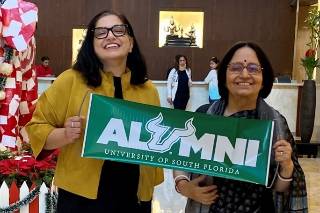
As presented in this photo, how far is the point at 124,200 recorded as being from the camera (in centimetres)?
195

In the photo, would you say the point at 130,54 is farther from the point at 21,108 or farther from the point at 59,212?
the point at 21,108

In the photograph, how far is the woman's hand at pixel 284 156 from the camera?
171 cm

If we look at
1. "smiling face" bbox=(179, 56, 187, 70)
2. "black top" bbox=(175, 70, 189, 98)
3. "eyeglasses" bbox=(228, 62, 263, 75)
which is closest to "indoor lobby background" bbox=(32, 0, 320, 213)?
"smiling face" bbox=(179, 56, 187, 70)

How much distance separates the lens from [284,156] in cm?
171

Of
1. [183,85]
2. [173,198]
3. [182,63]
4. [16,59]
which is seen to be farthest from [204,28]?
[16,59]

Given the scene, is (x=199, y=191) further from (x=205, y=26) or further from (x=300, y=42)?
(x=300, y=42)

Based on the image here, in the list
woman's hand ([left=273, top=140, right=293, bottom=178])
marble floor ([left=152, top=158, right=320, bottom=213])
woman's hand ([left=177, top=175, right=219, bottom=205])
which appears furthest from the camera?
marble floor ([left=152, top=158, right=320, bottom=213])

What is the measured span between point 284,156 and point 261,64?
389mm

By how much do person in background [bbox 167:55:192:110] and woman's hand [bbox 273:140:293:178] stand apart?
314 inches

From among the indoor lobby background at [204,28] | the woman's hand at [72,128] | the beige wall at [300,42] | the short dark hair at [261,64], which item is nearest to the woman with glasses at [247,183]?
the short dark hair at [261,64]

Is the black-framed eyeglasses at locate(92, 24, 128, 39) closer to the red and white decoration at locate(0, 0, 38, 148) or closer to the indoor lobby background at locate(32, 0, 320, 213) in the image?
the red and white decoration at locate(0, 0, 38, 148)

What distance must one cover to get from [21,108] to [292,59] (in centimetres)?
1006

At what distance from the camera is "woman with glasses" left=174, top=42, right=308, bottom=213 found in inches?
69.7

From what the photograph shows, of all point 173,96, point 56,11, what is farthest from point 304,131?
point 56,11
